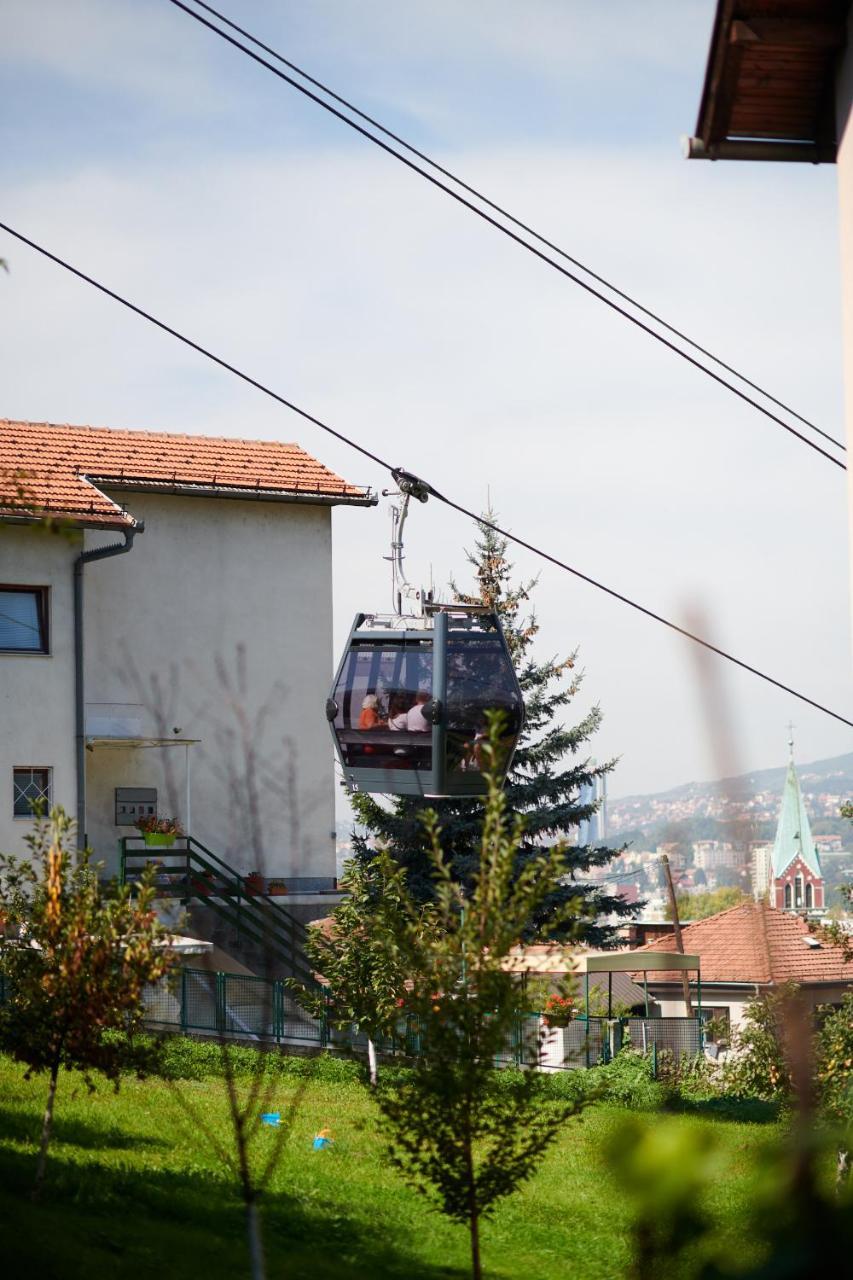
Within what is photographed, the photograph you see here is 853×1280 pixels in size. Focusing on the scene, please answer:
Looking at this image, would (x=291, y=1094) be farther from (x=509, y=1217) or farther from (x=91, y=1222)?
(x=91, y=1222)

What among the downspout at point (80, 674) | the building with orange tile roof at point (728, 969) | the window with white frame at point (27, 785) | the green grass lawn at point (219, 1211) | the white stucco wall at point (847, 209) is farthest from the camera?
the building with orange tile roof at point (728, 969)

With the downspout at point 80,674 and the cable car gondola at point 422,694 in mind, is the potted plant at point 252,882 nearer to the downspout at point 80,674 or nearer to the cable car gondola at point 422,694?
the downspout at point 80,674

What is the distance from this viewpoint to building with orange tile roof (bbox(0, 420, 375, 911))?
Answer: 1096 inches

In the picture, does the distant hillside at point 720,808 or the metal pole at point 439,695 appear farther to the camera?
the metal pole at point 439,695

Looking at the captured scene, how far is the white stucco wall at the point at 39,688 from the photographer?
27.0m

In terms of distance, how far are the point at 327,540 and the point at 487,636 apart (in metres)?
13.2

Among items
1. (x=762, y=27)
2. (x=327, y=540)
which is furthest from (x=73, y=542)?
(x=762, y=27)

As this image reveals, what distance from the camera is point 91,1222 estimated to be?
477 inches

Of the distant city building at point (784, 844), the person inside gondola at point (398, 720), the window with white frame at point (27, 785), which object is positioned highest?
the person inside gondola at point (398, 720)

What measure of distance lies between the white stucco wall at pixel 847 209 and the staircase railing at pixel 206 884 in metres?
21.0

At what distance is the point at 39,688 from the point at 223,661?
484 cm

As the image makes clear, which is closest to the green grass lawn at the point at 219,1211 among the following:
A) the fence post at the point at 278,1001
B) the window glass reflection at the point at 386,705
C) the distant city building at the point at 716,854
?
the window glass reflection at the point at 386,705

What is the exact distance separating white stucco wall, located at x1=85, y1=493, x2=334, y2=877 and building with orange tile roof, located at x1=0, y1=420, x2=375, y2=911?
0.03 metres

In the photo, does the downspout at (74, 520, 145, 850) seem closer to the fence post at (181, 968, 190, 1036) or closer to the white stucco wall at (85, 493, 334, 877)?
the white stucco wall at (85, 493, 334, 877)
